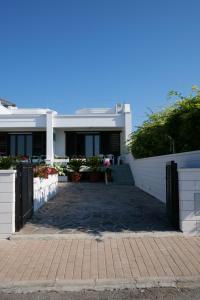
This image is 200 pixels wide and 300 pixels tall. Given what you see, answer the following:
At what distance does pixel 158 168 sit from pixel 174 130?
6.23 ft

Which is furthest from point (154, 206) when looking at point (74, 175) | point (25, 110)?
point (25, 110)

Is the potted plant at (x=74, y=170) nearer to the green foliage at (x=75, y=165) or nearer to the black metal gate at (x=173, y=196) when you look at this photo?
the green foliage at (x=75, y=165)

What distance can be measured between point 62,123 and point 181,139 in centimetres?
1701

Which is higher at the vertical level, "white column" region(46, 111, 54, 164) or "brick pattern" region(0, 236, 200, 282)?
"white column" region(46, 111, 54, 164)

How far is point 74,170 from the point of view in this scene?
2248 cm

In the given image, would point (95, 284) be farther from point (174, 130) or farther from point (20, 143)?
point (20, 143)

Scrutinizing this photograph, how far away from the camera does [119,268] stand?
5254 mm

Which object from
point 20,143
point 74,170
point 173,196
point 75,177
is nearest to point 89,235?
point 173,196

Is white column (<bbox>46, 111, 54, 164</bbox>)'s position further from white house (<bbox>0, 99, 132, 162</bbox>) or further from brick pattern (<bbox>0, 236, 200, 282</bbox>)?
brick pattern (<bbox>0, 236, 200, 282</bbox>)

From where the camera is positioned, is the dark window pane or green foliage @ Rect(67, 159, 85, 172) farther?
the dark window pane

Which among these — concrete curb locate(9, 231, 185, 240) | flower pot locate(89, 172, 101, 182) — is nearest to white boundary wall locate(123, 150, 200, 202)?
concrete curb locate(9, 231, 185, 240)

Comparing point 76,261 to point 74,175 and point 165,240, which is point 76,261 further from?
point 74,175

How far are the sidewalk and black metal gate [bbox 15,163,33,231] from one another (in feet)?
2.75

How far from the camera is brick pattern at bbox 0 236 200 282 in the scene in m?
5.01
